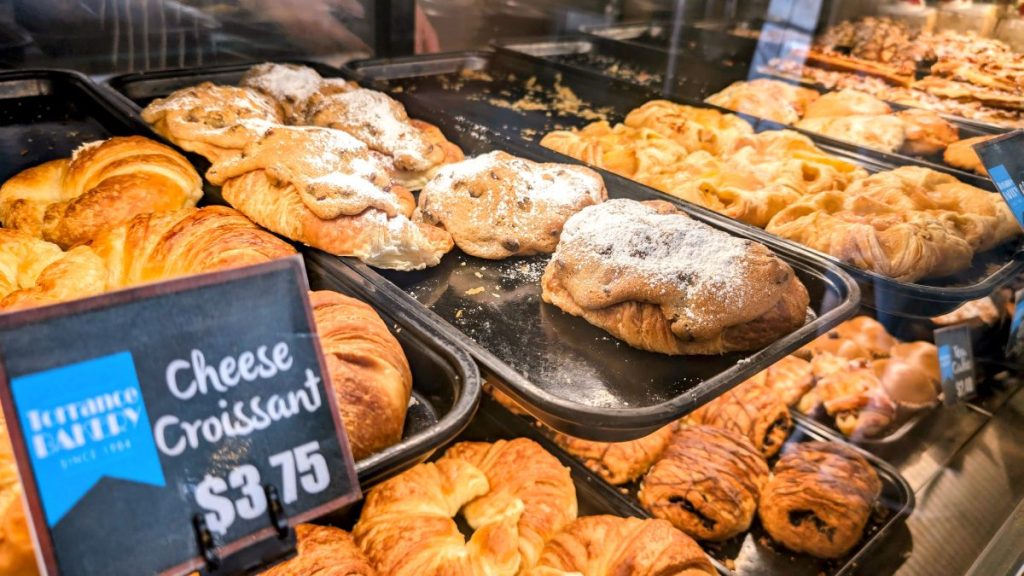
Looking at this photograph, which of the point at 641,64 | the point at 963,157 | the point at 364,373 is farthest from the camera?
the point at 641,64

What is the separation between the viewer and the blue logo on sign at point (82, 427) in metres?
0.78

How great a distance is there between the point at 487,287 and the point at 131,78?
1962 mm

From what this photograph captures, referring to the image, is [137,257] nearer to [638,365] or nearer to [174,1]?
[638,365]

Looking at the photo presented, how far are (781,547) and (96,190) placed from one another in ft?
7.16

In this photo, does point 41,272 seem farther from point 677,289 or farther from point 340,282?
point 677,289

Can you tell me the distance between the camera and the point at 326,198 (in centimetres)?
205

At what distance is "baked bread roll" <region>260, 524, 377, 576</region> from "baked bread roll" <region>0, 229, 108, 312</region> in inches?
28.5

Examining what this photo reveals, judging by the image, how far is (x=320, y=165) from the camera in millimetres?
2158

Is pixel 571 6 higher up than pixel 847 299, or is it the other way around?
pixel 571 6

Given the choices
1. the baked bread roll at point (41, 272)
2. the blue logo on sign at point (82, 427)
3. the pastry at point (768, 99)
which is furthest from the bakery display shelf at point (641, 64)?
the blue logo on sign at point (82, 427)

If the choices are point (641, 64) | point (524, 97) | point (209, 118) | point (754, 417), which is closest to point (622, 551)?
point (754, 417)

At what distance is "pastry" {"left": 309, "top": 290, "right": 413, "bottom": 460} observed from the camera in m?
1.34

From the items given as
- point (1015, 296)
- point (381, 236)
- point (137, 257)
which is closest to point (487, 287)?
point (381, 236)

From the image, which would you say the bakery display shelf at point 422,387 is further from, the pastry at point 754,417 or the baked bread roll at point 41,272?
the pastry at point 754,417
